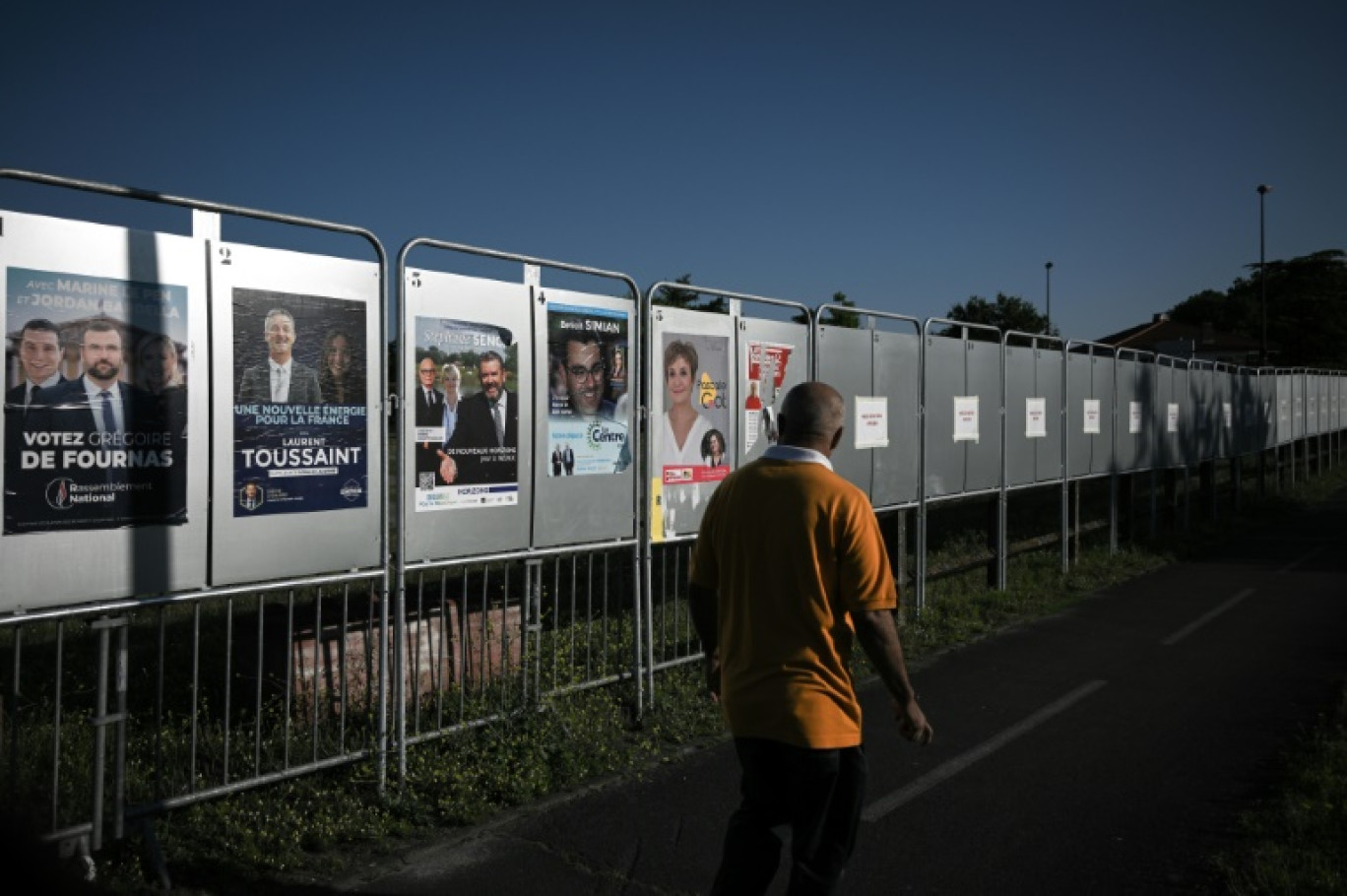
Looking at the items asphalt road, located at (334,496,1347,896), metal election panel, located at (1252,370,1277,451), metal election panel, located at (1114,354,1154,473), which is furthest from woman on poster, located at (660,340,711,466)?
metal election panel, located at (1252,370,1277,451)

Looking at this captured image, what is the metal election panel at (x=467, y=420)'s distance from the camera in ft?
19.4

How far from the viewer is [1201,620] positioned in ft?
36.9

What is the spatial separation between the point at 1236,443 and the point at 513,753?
2195 centimetres

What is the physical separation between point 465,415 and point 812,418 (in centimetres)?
289

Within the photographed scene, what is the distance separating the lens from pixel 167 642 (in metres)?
9.60

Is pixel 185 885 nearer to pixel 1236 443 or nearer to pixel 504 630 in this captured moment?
pixel 504 630

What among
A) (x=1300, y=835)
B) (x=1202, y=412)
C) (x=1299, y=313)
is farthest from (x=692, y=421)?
(x=1299, y=313)

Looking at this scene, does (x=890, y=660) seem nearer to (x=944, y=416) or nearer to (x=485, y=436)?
(x=485, y=436)

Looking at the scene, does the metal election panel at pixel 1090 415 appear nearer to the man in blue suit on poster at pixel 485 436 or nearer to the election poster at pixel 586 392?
the election poster at pixel 586 392

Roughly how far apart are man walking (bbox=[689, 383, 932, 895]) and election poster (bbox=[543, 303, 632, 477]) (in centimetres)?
319

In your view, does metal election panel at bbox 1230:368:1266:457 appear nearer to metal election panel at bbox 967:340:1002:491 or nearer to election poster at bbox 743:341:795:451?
metal election panel at bbox 967:340:1002:491

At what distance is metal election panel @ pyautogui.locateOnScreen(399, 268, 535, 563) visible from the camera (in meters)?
5.91

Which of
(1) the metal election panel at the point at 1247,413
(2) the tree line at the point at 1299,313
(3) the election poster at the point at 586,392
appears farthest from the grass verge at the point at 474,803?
(2) the tree line at the point at 1299,313

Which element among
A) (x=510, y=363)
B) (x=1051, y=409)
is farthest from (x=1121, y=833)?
(x=1051, y=409)
